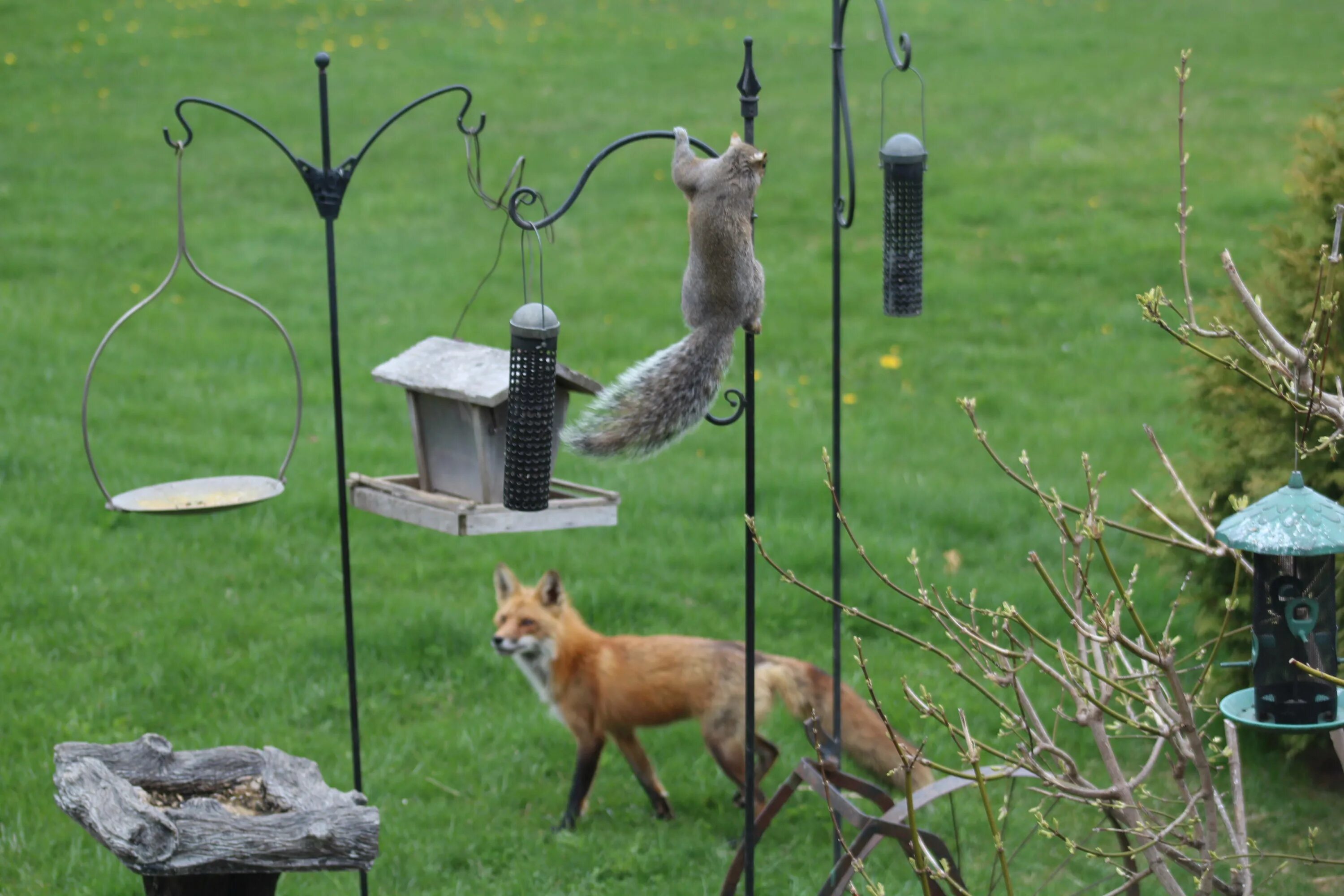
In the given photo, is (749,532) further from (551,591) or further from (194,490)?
(551,591)

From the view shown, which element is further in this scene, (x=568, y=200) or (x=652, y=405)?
(x=652, y=405)

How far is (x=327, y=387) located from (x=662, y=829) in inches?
148

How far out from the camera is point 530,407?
289cm

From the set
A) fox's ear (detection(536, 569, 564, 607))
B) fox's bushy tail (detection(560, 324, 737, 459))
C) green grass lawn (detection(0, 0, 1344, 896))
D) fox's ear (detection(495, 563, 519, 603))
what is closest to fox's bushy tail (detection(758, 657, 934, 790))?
green grass lawn (detection(0, 0, 1344, 896))

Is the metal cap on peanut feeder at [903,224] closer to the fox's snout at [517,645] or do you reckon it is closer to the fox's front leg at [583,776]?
the fox's snout at [517,645]

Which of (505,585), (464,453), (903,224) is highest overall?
(903,224)

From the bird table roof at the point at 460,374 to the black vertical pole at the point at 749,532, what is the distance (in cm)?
50

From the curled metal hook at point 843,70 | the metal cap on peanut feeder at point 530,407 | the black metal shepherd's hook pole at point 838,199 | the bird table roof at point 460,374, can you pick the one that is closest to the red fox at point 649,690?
the black metal shepherd's hook pole at point 838,199

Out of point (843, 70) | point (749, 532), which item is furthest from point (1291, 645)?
point (843, 70)

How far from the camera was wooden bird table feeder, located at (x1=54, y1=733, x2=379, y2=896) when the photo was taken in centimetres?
290

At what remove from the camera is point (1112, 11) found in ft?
49.8

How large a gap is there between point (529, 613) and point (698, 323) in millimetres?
1607

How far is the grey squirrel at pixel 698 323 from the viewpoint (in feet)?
9.46

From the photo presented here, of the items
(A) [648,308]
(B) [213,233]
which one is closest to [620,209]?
(A) [648,308]
